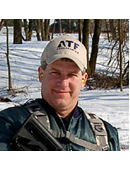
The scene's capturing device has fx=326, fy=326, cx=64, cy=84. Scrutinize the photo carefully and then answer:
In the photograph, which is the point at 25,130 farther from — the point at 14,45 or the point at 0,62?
the point at 14,45

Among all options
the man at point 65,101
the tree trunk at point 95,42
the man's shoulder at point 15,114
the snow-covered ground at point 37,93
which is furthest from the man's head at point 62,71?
the tree trunk at point 95,42

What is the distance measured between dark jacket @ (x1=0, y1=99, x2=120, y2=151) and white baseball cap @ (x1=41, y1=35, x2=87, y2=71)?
0.22 meters

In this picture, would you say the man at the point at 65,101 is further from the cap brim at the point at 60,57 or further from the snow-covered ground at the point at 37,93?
the snow-covered ground at the point at 37,93

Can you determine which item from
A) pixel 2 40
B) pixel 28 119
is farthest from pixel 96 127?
pixel 2 40

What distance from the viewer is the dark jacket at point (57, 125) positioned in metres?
1.38

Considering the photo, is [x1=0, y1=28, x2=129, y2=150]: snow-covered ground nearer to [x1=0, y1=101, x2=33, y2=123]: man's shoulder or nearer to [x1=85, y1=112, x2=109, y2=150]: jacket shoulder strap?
[x1=85, y1=112, x2=109, y2=150]: jacket shoulder strap

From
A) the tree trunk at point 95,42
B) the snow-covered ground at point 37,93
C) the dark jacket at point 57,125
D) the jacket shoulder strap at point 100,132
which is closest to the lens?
the dark jacket at point 57,125

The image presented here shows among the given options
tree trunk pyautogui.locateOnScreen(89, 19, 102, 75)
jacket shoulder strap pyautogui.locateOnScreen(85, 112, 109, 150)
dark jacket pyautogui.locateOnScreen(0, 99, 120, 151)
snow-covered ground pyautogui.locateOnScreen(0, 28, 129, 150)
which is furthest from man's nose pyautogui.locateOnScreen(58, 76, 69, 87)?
tree trunk pyautogui.locateOnScreen(89, 19, 102, 75)

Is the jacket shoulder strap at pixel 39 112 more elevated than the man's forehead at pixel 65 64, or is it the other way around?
the man's forehead at pixel 65 64

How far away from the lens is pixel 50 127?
4.76ft

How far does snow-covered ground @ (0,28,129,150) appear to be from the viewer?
546 cm

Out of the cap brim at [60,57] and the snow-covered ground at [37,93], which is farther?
the snow-covered ground at [37,93]

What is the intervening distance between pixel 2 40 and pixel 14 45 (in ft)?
3.31

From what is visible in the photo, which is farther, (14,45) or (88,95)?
(14,45)
